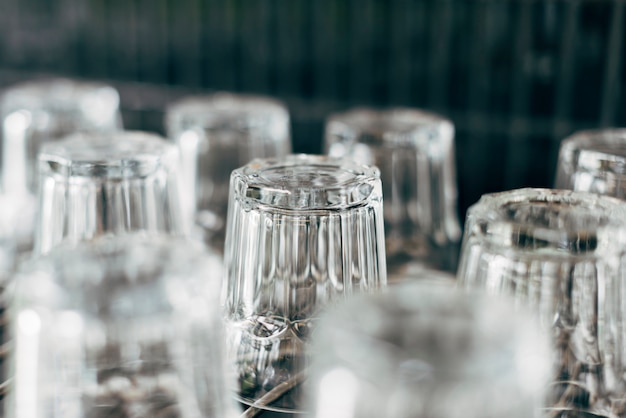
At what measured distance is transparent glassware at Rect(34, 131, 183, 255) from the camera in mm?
452

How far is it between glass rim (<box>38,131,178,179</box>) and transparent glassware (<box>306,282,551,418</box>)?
233 mm

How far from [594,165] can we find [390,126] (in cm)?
15

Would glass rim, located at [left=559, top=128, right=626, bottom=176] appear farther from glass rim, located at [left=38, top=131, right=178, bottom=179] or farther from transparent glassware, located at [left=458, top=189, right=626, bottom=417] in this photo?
glass rim, located at [left=38, top=131, right=178, bottom=179]

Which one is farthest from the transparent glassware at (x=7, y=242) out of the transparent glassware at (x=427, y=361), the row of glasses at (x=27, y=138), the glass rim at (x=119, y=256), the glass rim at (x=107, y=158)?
the transparent glassware at (x=427, y=361)

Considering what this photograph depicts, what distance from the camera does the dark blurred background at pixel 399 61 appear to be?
685mm

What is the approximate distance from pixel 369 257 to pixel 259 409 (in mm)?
90

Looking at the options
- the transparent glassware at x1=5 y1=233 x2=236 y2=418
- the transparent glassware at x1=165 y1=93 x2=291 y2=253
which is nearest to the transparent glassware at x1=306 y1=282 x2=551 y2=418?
the transparent glassware at x1=5 y1=233 x2=236 y2=418

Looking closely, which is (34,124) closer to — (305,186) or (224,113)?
(224,113)

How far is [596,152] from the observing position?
1.55 feet

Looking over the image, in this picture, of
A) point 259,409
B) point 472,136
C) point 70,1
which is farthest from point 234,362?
point 70,1

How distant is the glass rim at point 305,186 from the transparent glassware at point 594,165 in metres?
0.14

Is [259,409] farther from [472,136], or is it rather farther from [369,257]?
[472,136]

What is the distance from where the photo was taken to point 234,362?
1.31 feet

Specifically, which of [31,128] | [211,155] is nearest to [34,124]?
[31,128]
